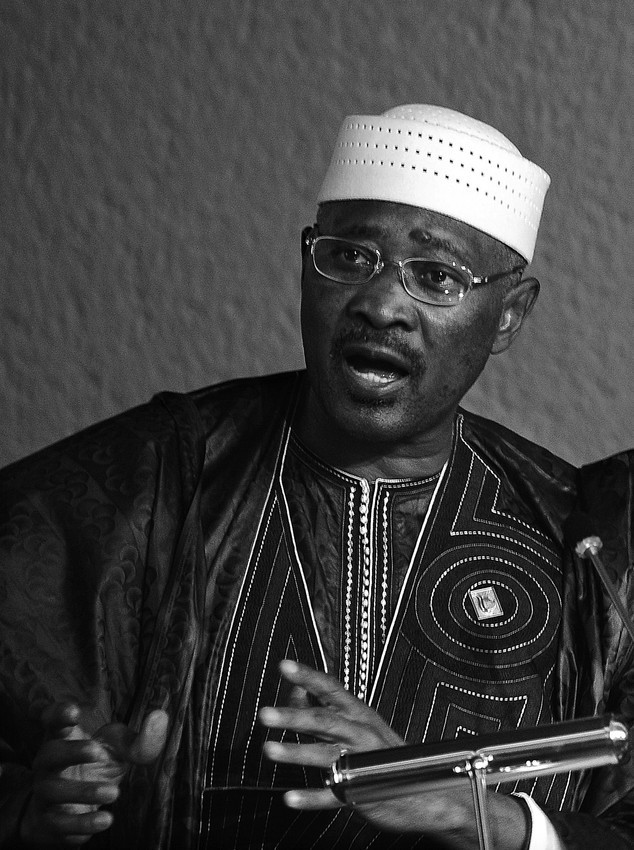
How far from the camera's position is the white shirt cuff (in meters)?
2.16

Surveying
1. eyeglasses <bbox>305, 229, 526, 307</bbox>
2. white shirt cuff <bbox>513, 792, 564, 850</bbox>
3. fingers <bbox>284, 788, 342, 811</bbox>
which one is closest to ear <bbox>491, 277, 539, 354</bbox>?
eyeglasses <bbox>305, 229, 526, 307</bbox>

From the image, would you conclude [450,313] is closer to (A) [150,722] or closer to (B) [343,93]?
(A) [150,722]

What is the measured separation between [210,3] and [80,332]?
823mm

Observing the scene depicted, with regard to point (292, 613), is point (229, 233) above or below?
above

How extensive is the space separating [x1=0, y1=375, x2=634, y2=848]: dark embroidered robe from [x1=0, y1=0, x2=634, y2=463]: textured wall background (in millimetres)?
990

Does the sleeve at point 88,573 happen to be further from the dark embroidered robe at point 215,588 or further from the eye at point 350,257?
the eye at point 350,257

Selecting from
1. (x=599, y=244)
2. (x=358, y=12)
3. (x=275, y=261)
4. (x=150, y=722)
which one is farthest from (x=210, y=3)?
(x=150, y=722)

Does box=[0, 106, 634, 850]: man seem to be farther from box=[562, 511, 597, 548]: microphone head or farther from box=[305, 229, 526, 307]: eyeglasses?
box=[562, 511, 597, 548]: microphone head

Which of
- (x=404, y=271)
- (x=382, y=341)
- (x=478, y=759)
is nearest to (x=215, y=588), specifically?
(x=382, y=341)

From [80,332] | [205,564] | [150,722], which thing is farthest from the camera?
[80,332]

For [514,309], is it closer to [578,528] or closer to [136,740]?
[578,528]

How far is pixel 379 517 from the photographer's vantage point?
2506 millimetres

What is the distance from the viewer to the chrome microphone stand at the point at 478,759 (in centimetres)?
154

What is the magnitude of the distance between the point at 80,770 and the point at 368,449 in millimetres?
774
